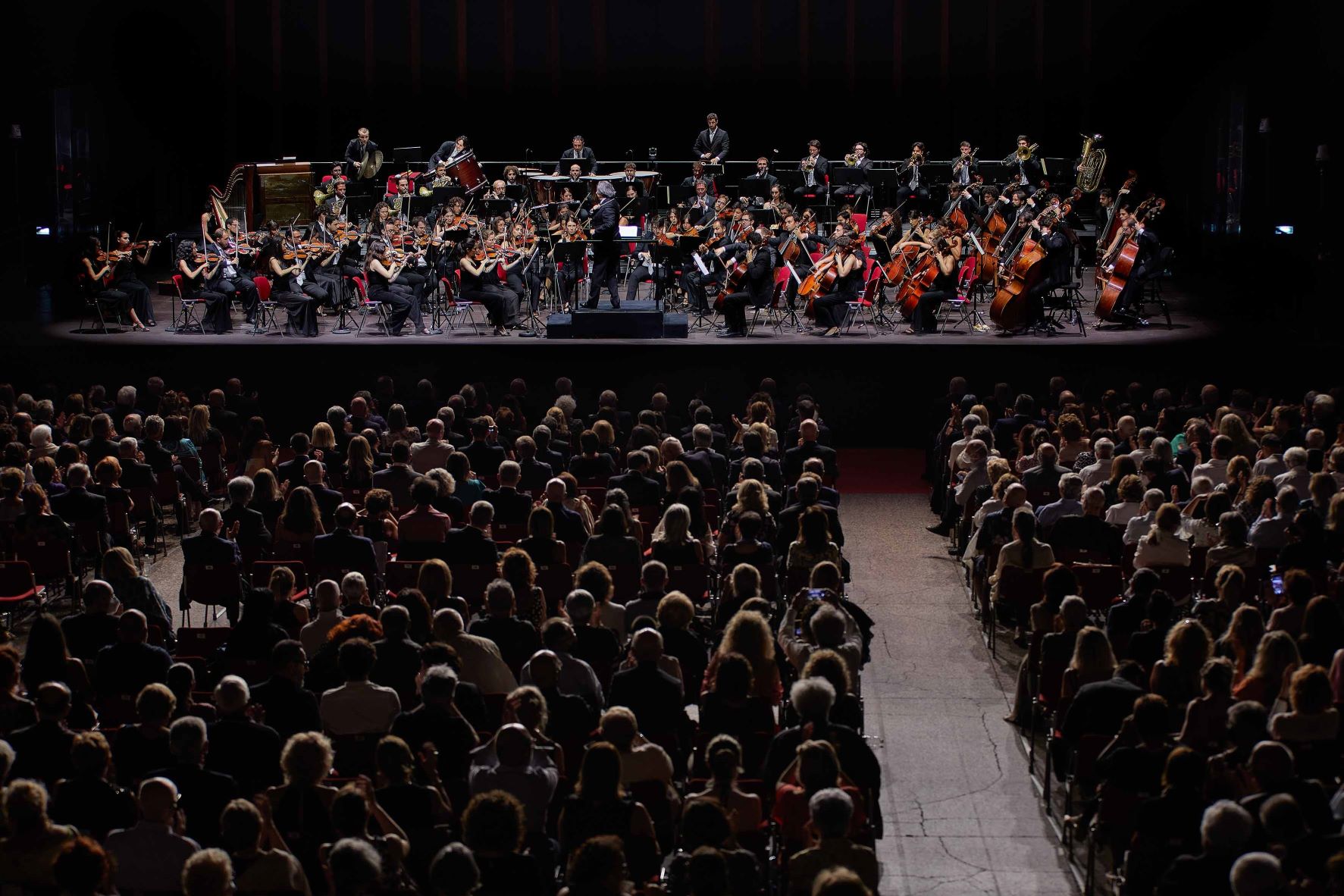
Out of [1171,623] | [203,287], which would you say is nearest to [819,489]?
[1171,623]

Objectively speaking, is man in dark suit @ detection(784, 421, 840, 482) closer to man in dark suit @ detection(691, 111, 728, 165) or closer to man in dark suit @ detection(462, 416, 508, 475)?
man in dark suit @ detection(462, 416, 508, 475)

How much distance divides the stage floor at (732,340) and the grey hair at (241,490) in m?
6.74

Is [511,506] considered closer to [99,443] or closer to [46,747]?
[99,443]

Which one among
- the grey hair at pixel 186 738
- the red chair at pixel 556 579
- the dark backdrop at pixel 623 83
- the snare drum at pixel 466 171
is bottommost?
the grey hair at pixel 186 738

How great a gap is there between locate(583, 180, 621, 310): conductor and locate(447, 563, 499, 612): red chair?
864cm

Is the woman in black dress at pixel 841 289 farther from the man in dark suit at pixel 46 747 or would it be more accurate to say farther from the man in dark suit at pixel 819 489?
the man in dark suit at pixel 46 747

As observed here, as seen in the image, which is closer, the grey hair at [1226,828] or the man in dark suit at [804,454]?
the grey hair at [1226,828]

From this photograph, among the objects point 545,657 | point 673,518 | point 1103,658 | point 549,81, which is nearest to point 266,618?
point 545,657

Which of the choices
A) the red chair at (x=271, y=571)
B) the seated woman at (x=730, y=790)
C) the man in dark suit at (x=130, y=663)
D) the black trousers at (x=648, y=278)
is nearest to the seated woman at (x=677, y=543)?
the red chair at (x=271, y=571)

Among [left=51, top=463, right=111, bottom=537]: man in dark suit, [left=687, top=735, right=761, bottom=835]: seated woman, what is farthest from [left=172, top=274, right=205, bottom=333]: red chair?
[left=687, top=735, right=761, bottom=835]: seated woman

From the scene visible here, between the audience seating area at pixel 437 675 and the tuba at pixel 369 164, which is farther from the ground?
the tuba at pixel 369 164

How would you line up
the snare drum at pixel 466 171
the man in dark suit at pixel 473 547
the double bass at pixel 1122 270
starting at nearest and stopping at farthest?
the man in dark suit at pixel 473 547, the double bass at pixel 1122 270, the snare drum at pixel 466 171

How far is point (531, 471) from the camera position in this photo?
12.8m

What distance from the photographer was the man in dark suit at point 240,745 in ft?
24.3
